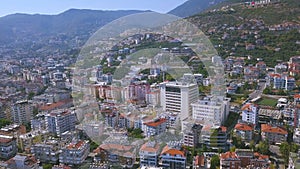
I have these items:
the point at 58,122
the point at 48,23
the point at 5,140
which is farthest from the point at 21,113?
the point at 48,23

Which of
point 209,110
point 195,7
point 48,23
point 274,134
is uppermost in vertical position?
point 195,7

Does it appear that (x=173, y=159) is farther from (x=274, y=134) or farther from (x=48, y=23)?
(x=48, y=23)

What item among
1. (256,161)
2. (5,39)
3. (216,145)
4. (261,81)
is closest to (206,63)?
(261,81)

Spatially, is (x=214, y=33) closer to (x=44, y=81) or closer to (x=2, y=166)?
(x=44, y=81)

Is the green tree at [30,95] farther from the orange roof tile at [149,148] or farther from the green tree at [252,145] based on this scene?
the green tree at [252,145]

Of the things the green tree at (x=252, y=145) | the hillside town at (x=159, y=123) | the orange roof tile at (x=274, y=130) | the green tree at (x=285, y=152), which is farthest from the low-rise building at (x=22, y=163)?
the orange roof tile at (x=274, y=130)

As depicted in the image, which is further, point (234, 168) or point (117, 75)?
point (117, 75)

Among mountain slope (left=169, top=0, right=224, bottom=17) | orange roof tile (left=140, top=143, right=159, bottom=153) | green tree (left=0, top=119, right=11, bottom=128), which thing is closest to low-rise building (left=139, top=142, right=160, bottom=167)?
orange roof tile (left=140, top=143, right=159, bottom=153)
